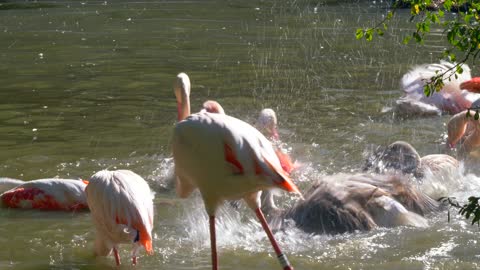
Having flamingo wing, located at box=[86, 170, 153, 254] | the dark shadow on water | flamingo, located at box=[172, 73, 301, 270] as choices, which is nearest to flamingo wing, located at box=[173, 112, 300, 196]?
flamingo, located at box=[172, 73, 301, 270]

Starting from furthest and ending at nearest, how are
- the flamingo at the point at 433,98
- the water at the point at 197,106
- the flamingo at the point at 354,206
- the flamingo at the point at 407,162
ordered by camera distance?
the flamingo at the point at 433,98 < the flamingo at the point at 407,162 < the flamingo at the point at 354,206 < the water at the point at 197,106

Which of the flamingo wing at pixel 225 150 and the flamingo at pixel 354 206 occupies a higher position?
the flamingo wing at pixel 225 150

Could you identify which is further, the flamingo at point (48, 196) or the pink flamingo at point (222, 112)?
the pink flamingo at point (222, 112)

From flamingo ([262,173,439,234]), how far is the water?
0.33 feet

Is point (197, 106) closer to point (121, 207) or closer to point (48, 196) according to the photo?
point (48, 196)

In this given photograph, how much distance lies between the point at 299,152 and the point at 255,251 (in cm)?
208

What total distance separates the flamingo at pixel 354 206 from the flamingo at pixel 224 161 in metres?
1.07

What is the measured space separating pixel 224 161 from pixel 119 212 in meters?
0.81

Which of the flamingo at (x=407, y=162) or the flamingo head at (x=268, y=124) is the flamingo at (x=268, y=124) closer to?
the flamingo head at (x=268, y=124)

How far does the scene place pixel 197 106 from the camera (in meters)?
8.64

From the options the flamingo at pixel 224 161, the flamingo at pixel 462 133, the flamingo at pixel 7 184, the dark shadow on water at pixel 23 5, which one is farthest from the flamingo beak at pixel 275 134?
the dark shadow on water at pixel 23 5

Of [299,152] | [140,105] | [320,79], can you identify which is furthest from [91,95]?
[299,152]

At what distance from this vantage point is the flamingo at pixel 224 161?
4.34m

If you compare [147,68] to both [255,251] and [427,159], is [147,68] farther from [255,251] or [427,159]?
[255,251]
